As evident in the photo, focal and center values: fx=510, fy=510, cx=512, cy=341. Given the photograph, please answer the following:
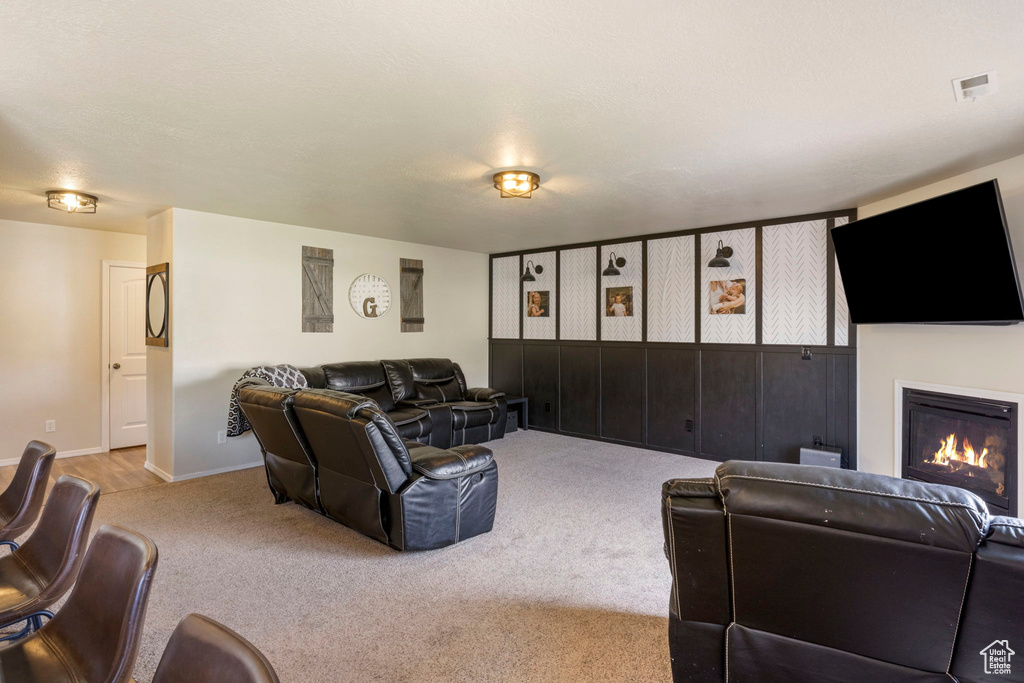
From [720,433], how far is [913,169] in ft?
9.95

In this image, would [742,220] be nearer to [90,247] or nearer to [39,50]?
[39,50]

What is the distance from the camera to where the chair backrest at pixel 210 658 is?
2.67ft

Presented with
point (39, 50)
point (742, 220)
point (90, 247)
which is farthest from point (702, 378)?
point (90, 247)

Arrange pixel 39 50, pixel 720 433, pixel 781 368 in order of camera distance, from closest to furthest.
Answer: pixel 39 50
pixel 781 368
pixel 720 433

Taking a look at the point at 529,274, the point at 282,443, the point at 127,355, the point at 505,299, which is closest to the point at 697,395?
the point at 529,274

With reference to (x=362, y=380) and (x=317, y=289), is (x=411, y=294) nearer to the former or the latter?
(x=317, y=289)

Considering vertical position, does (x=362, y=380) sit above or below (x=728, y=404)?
above

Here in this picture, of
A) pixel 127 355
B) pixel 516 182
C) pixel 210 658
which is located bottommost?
pixel 210 658

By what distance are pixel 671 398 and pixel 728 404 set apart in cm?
64

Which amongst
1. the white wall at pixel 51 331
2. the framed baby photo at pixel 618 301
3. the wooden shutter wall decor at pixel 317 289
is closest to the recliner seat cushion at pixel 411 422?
the wooden shutter wall decor at pixel 317 289

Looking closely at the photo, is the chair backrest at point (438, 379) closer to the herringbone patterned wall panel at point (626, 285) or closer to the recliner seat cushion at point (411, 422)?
the recliner seat cushion at point (411, 422)

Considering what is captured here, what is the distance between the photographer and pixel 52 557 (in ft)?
5.59

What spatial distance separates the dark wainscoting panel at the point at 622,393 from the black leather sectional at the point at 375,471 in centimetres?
317

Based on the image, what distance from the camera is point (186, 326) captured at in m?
4.87
